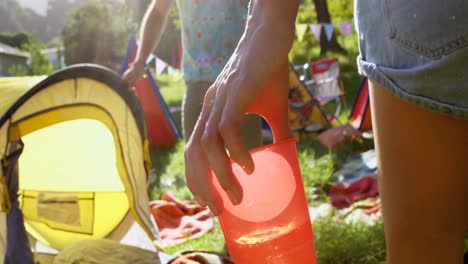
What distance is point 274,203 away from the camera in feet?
2.15

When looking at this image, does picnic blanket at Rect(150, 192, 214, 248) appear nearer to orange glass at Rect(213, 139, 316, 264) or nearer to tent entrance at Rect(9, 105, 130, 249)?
tent entrance at Rect(9, 105, 130, 249)

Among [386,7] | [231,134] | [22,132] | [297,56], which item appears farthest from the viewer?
[297,56]

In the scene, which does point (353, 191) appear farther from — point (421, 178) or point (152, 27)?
point (421, 178)

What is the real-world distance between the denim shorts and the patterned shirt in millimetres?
1304

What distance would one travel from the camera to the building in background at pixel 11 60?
33.0 ft

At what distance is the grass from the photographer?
80.2 inches

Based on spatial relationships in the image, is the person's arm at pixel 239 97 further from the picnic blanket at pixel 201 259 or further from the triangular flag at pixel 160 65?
the triangular flag at pixel 160 65

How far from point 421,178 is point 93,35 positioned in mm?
13773

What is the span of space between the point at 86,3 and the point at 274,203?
12898mm

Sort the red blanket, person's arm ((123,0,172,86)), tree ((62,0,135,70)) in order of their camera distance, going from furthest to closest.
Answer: tree ((62,0,135,70)) < the red blanket < person's arm ((123,0,172,86))

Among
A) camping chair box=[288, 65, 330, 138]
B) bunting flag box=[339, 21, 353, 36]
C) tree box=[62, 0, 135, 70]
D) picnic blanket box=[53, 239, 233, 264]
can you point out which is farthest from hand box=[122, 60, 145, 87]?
tree box=[62, 0, 135, 70]

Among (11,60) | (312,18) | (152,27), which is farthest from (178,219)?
(11,60)

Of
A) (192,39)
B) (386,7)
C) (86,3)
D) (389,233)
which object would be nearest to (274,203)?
(389,233)

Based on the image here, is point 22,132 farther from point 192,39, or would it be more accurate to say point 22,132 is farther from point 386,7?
point 386,7
